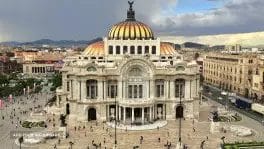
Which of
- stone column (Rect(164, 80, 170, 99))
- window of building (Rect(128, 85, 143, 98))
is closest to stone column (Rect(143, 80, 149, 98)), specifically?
window of building (Rect(128, 85, 143, 98))

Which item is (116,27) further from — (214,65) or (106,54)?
(214,65)

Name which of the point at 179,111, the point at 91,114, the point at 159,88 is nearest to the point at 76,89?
the point at 91,114

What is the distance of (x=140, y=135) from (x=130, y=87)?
1373 centimetres

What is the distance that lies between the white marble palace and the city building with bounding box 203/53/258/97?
39695 millimetres

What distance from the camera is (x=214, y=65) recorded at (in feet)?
516

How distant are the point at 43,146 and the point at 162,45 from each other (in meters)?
41.2

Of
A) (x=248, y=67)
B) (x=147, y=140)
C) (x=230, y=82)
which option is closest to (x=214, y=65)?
(x=230, y=82)

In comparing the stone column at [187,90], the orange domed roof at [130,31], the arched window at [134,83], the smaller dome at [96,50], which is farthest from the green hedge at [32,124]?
the stone column at [187,90]

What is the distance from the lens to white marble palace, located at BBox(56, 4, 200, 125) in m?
89.3

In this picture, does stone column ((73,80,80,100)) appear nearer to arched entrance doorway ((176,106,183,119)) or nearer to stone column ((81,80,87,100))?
stone column ((81,80,87,100))

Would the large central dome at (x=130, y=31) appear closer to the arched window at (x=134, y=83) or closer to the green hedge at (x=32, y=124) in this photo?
the arched window at (x=134, y=83)

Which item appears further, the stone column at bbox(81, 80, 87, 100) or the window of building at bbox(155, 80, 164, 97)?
the window of building at bbox(155, 80, 164, 97)

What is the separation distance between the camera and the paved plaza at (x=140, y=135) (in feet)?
240

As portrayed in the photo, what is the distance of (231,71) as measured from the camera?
464ft
